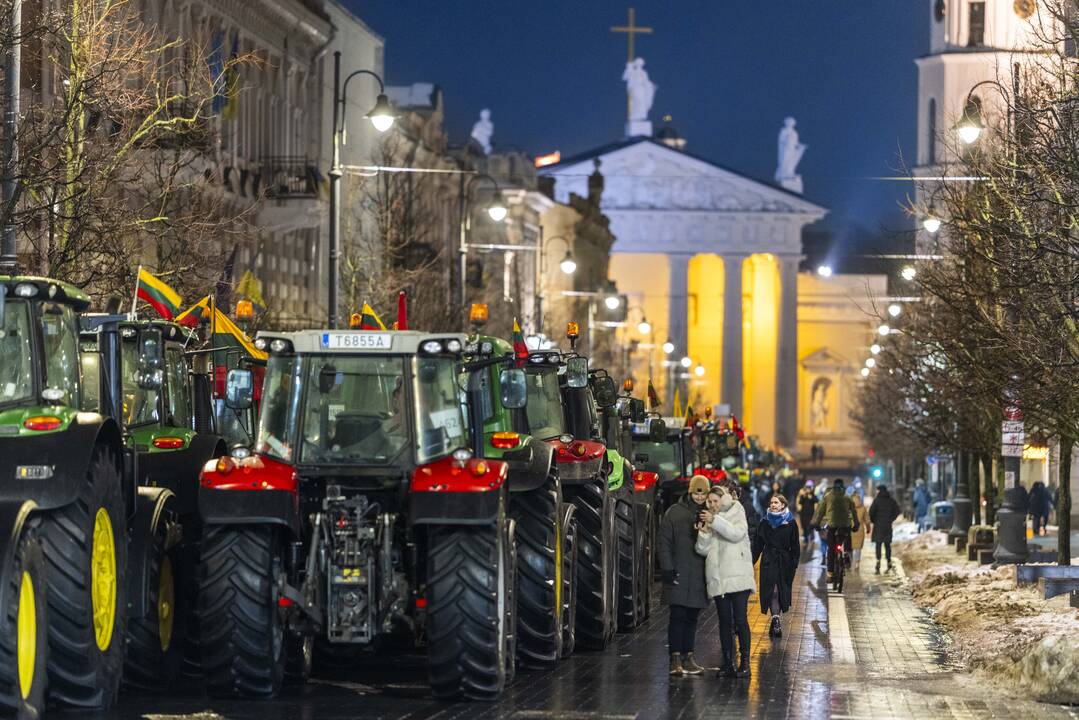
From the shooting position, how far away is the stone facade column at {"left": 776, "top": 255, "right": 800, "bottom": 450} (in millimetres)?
162875

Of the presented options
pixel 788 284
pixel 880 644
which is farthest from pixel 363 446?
pixel 788 284

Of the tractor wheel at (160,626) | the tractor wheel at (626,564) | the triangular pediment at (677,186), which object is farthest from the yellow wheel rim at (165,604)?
the triangular pediment at (677,186)

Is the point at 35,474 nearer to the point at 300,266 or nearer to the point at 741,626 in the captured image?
the point at 741,626

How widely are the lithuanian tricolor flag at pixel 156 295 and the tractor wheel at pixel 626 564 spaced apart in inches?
184

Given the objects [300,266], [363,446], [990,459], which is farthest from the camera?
[300,266]

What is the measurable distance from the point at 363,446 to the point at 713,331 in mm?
153399

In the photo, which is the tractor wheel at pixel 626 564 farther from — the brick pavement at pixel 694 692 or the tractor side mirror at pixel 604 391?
the tractor side mirror at pixel 604 391

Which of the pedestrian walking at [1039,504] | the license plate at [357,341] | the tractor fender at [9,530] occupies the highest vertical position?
the license plate at [357,341]

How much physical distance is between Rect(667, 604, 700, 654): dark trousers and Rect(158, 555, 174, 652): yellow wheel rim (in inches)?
159

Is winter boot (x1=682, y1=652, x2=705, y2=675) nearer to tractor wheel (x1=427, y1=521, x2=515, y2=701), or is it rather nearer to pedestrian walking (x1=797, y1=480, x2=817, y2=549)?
tractor wheel (x1=427, y1=521, x2=515, y2=701)

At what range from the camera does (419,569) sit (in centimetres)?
1764

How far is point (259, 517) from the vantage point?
16.8 meters

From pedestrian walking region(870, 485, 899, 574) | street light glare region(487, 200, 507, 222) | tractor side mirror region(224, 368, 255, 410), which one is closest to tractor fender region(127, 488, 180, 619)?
tractor side mirror region(224, 368, 255, 410)

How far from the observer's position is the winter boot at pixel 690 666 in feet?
65.3
